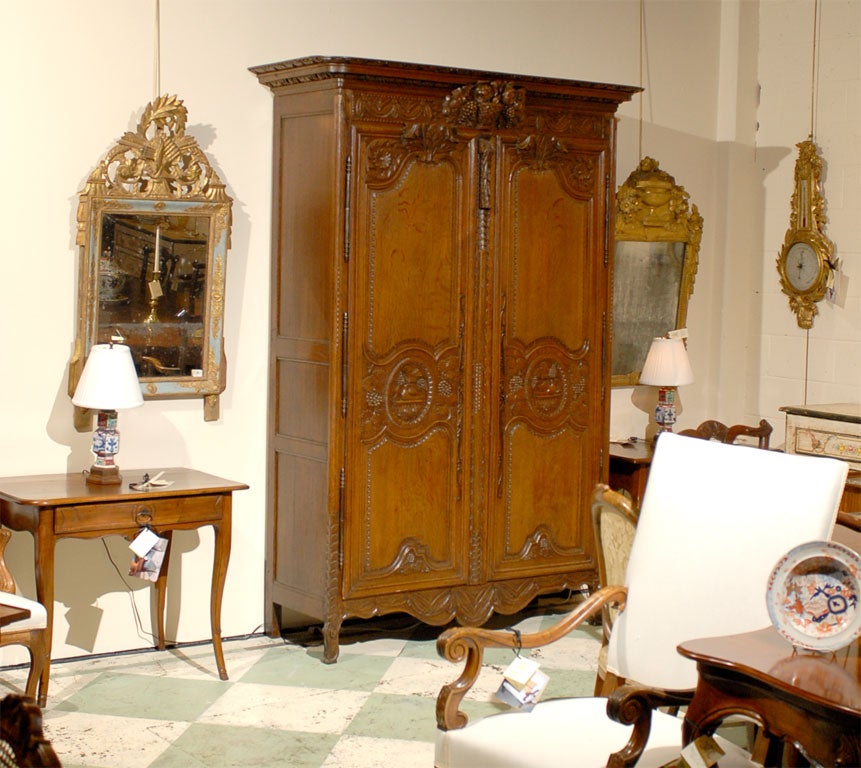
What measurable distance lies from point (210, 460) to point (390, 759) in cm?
165

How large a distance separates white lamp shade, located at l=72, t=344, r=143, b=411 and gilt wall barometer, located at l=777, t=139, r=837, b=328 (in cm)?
337

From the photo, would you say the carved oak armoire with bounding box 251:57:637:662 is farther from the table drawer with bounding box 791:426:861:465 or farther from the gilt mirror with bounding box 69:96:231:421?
the table drawer with bounding box 791:426:861:465

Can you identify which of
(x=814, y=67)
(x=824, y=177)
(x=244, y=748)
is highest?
A: (x=814, y=67)

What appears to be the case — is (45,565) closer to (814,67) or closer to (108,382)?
(108,382)

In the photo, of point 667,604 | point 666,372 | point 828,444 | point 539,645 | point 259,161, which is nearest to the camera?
point 539,645

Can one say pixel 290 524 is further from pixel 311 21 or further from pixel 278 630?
pixel 311 21

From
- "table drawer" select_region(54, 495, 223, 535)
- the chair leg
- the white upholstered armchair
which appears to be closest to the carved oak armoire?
"table drawer" select_region(54, 495, 223, 535)

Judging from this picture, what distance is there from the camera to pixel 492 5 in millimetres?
5586

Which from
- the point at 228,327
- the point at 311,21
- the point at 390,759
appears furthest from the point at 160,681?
the point at 311,21

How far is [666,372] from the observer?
19.0ft

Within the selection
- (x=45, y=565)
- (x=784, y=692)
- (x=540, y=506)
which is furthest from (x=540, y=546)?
(x=784, y=692)

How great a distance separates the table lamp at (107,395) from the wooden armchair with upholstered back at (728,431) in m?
2.75

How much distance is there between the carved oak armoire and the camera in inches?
187

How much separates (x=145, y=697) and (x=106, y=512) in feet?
2.24
